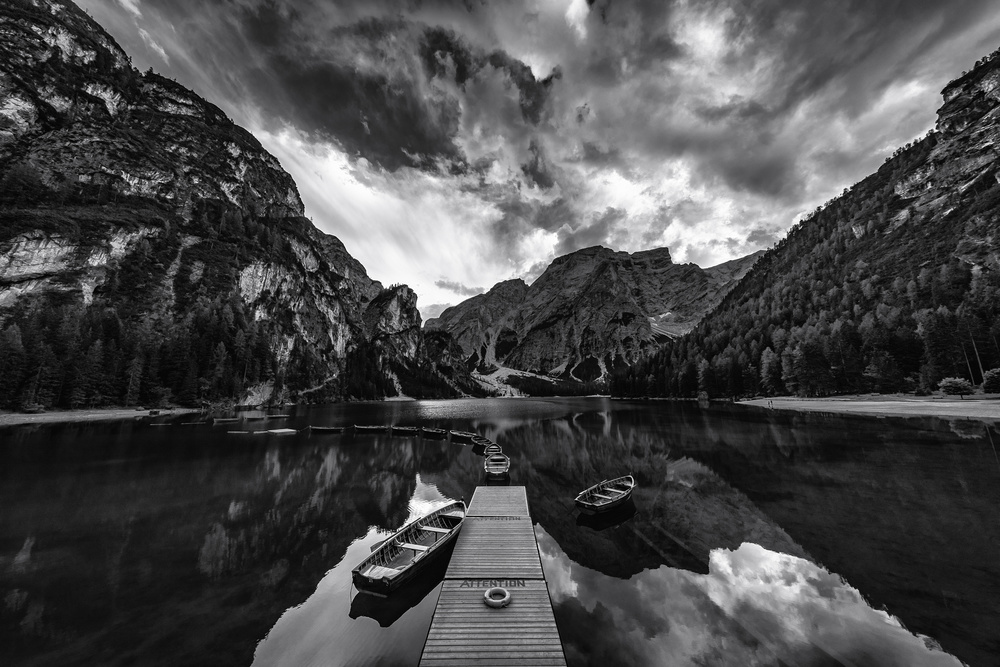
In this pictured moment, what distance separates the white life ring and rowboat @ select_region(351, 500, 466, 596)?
4575 mm

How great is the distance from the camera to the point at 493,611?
11.6 m

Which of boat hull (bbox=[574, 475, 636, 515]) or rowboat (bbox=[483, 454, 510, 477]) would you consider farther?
rowboat (bbox=[483, 454, 510, 477])

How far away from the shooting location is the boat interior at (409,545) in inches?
590

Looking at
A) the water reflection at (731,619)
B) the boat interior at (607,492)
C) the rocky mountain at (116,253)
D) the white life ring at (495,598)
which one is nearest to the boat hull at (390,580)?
the white life ring at (495,598)

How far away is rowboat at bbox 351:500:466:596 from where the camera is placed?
1458cm

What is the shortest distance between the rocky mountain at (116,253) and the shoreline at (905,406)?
157199 millimetres

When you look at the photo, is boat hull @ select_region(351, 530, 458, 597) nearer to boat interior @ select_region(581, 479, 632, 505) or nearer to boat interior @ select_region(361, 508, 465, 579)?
boat interior @ select_region(361, 508, 465, 579)

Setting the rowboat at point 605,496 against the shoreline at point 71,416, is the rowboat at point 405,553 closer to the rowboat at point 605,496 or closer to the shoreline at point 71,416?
the rowboat at point 605,496

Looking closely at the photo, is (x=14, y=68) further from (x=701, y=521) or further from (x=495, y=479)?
(x=701, y=521)

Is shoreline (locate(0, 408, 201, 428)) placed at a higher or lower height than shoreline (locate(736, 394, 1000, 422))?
higher

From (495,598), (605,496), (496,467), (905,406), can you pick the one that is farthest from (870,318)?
(495,598)

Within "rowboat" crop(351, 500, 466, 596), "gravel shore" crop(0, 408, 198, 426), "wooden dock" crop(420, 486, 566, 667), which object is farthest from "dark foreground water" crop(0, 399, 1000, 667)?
"gravel shore" crop(0, 408, 198, 426)

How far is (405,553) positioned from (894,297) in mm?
153150

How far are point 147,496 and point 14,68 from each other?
21095 cm
